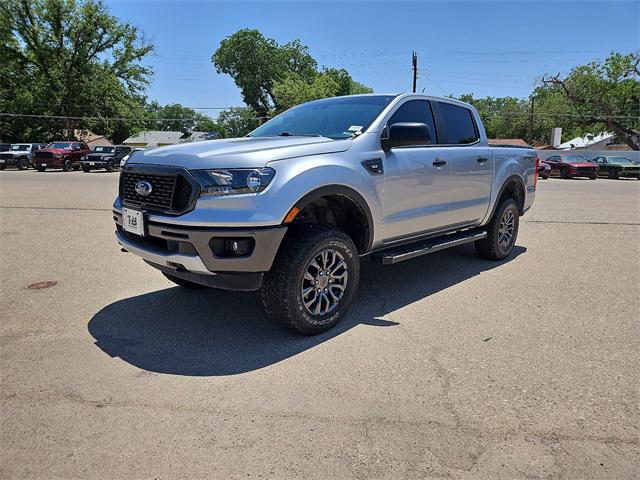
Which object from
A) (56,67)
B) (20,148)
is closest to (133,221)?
(20,148)

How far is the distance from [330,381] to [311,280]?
0.88 meters

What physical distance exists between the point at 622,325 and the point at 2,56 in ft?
167

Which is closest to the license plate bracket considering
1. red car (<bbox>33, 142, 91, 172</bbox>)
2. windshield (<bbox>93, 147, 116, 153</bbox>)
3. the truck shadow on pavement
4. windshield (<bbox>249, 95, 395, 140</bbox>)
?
the truck shadow on pavement

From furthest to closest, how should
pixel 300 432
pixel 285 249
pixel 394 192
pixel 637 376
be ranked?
pixel 394 192
pixel 285 249
pixel 637 376
pixel 300 432

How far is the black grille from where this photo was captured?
11.2 ft

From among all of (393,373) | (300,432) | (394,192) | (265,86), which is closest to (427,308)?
(394,192)

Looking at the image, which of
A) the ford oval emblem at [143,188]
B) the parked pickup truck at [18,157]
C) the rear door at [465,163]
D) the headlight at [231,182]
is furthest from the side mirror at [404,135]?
the parked pickup truck at [18,157]

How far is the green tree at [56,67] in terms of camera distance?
135 ft

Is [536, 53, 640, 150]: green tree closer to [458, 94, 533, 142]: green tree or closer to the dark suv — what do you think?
[458, 94, 533, 142]: green tree

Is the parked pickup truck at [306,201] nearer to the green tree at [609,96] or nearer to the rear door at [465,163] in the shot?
the rear door at [465,163]

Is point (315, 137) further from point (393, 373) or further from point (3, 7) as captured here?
point (3, 7)

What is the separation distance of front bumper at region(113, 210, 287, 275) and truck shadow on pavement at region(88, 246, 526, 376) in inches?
24.8

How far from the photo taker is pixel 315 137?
4203mm

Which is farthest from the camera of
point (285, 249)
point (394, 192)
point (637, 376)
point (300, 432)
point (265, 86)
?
point (265, 86)
